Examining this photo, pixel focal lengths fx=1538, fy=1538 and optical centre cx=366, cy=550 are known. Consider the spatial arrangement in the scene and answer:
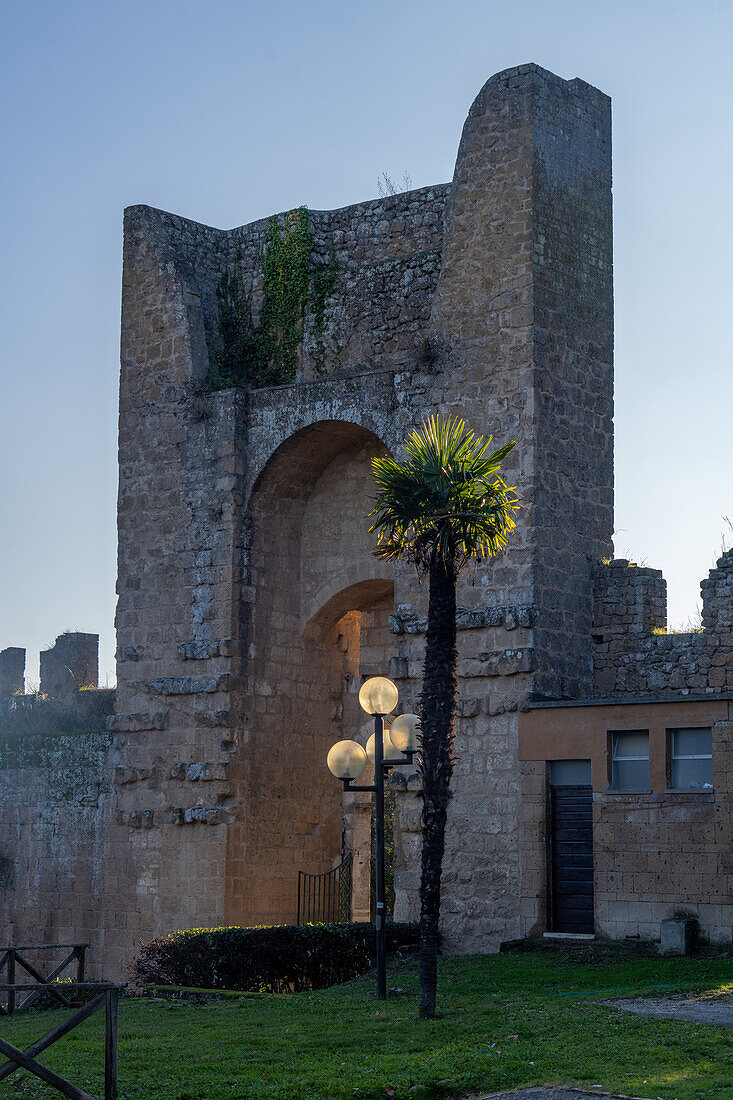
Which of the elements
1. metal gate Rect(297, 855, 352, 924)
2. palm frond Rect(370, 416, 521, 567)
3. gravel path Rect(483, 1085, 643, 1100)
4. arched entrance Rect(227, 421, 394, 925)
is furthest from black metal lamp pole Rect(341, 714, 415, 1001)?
metal gate Rect(297, 855, 352, 924)

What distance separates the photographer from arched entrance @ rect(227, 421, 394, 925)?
21.1 metres

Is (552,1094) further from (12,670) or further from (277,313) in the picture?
(12,670)

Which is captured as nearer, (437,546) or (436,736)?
(436,736)

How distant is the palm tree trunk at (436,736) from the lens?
1277 cm

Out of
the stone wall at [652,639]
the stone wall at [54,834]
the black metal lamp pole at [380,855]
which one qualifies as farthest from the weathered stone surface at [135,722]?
the black metal lamp pole at [380,855]

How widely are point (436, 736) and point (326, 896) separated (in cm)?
957

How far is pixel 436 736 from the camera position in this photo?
12922 mm

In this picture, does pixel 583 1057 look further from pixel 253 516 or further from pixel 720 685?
pixel 253 516

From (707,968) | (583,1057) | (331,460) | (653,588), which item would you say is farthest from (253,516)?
(583,1057)

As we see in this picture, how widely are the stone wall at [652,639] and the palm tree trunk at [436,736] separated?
538cm

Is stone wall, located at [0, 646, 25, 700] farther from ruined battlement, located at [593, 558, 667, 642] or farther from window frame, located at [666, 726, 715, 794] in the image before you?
window frame, located at [666, 726, 715, 794]

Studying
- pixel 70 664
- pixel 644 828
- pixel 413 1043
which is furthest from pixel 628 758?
pixel 70 664

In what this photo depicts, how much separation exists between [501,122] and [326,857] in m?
10.4

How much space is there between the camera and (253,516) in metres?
21.6
